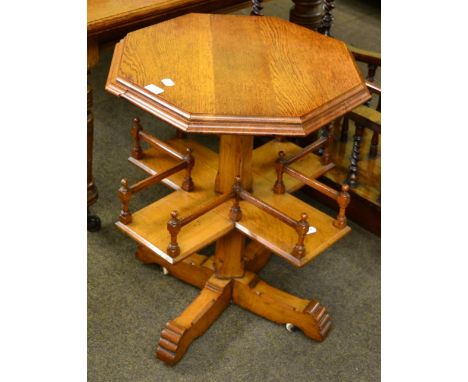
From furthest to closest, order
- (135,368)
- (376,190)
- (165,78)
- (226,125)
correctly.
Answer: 1. (376,190)
2. (135,368)
3. (165,78)
4. (226,125)

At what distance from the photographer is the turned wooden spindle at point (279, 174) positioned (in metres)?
1.91

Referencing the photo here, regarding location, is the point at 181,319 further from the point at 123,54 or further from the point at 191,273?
the point at 123,54

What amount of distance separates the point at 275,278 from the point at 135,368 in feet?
1.96

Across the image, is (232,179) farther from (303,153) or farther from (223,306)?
(223,306)

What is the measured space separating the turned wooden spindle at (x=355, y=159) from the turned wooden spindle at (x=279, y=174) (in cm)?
52

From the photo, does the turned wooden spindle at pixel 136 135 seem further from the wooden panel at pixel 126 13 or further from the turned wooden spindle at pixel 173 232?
the turned wooden spindle at pixel 173 232

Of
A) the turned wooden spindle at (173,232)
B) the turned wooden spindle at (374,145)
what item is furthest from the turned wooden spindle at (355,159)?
the turned wooden spindle at (173,232)

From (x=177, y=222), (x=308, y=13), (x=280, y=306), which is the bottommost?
(x=280, y=306)

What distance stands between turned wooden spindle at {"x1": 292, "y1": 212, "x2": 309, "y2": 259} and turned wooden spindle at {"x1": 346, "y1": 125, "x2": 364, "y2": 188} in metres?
0.73

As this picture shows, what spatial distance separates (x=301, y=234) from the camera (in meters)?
1.72

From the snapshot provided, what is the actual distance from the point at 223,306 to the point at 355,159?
2.45ft

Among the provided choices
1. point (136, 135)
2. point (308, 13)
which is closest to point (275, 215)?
point (136, 135)

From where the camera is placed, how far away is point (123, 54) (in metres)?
1.71

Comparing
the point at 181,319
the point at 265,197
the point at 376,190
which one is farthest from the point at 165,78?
the point at 376,190
